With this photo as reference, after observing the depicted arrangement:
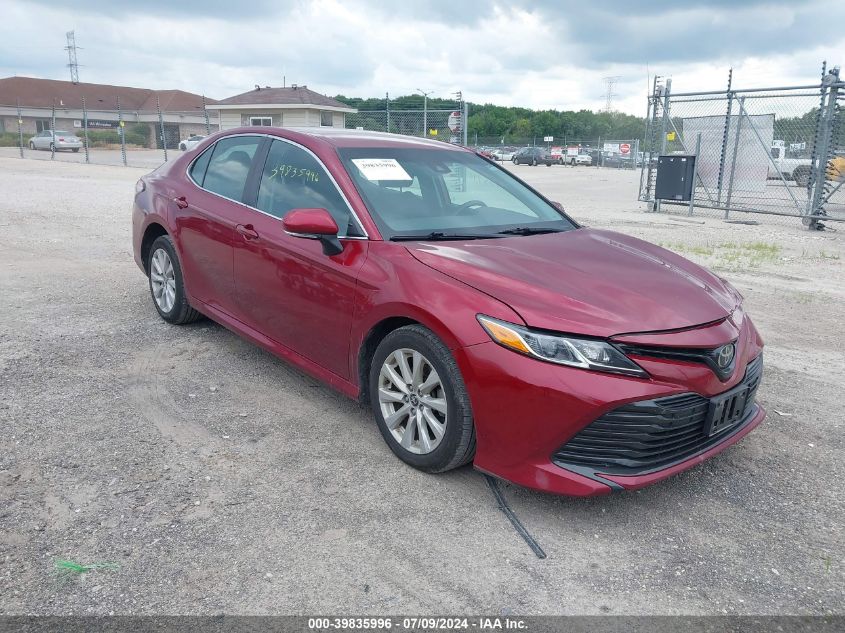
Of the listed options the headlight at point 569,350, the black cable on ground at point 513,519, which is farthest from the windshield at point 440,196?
the black cable on ground at point 513,519

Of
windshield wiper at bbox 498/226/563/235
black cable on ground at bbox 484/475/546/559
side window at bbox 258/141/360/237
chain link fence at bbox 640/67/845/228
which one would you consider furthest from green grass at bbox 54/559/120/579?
chain link fence at bbox 640/67/845/228

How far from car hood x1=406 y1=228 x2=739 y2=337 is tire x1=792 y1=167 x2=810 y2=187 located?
1132 centimetres

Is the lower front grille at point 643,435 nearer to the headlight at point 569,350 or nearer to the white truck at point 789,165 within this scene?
the headlight at point 569,350

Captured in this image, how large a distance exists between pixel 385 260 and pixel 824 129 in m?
12.1

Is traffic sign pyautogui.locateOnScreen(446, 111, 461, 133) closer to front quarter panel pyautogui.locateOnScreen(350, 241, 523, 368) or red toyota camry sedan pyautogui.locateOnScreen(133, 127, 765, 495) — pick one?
red toyota camry sedan pyautogui.locateOnScreen(133, 127, 765, 495)

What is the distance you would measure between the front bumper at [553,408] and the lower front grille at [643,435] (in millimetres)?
Answer: 11

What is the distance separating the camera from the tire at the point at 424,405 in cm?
313

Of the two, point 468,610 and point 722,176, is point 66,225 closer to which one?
point 468,610

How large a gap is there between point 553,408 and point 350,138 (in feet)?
7.83

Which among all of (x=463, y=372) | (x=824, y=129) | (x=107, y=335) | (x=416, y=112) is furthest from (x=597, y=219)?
(x=463, y=372)

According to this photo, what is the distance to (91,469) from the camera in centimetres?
339

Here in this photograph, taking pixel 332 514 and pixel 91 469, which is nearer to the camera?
pixel 332 514

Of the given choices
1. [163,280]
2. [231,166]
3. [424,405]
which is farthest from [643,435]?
[163,280]

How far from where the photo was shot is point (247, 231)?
172 inches
